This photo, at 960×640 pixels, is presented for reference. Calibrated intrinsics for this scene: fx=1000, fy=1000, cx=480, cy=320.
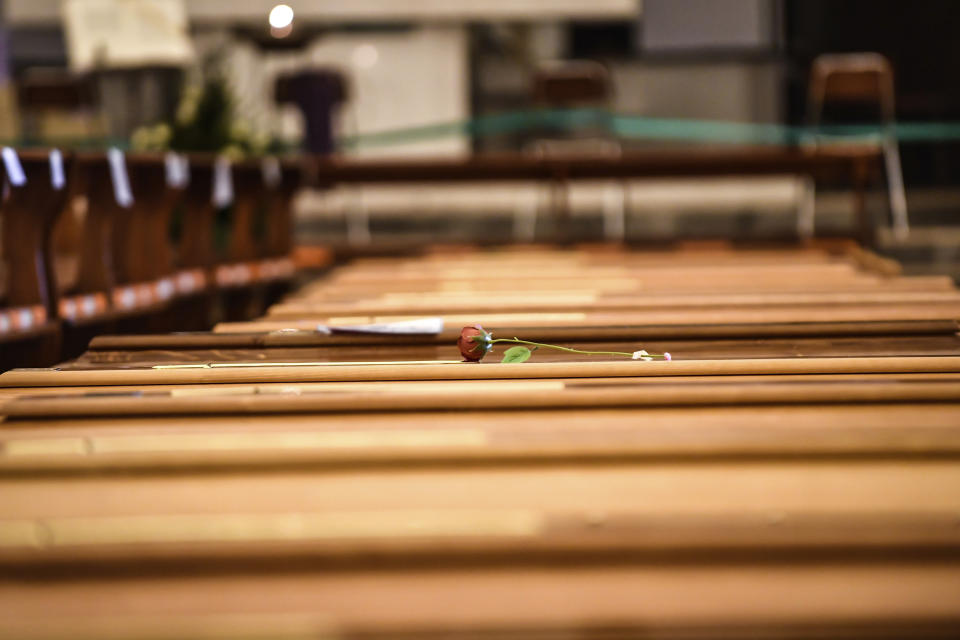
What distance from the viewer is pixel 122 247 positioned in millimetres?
2836

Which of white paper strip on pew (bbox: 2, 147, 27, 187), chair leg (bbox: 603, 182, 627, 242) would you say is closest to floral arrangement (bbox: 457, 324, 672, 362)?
white paper strip on pew (bbox: 2, 147, 27, 187)

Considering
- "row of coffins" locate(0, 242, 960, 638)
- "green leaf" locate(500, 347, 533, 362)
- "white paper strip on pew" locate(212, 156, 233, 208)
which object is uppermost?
"white paper strip on pew" locate(212, 156, 233, 208)

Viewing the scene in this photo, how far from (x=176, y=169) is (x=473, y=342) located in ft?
6.41

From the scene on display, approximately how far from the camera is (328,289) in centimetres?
211

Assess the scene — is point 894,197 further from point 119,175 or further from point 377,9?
point 119,175

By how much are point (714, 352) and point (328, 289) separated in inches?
41.0

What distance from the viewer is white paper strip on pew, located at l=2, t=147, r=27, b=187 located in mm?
2072

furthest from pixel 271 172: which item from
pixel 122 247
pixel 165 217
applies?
pixel 122 247

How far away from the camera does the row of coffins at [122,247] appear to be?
226cm

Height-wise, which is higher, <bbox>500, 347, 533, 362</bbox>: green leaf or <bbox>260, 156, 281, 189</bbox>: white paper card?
<bbox>260, 156, 281, 189</bbox>: white paper card

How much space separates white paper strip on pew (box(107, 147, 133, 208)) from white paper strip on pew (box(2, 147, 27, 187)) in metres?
0.37

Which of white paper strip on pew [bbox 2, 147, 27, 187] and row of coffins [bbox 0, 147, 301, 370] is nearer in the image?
white paper strip on pew [bbox 2, 147, 27, 187]

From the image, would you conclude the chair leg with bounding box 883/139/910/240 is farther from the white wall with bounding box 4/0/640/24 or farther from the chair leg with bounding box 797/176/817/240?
the white wall with bounding box 4/0/640/24

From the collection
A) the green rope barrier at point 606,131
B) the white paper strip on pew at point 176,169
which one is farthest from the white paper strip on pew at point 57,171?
the green rope barrier at point 606,131
